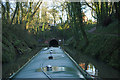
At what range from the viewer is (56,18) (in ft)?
244

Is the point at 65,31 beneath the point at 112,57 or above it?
above

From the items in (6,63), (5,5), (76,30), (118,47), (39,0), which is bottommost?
(6,63)

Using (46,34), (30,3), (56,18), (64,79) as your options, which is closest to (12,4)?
(30,3)

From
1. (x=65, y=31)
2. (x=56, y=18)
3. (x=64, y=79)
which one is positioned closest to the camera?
(x=64, y=79)

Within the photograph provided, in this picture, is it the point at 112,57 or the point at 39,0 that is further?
the point at 39,0

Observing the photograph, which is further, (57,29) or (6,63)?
(57,29)

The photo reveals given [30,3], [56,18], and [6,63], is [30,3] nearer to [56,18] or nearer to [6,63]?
[6,63]

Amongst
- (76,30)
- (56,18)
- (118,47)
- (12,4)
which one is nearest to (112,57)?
(118,47)

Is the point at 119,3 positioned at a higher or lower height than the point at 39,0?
lower

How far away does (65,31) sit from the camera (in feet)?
205

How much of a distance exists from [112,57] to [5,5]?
20.3 meters

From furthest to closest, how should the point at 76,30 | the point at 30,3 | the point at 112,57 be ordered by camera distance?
the point at 30,3 → the point at 76,30 → the point at 112,57

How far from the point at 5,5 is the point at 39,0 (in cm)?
1132

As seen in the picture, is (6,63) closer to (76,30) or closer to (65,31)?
(76,30)
